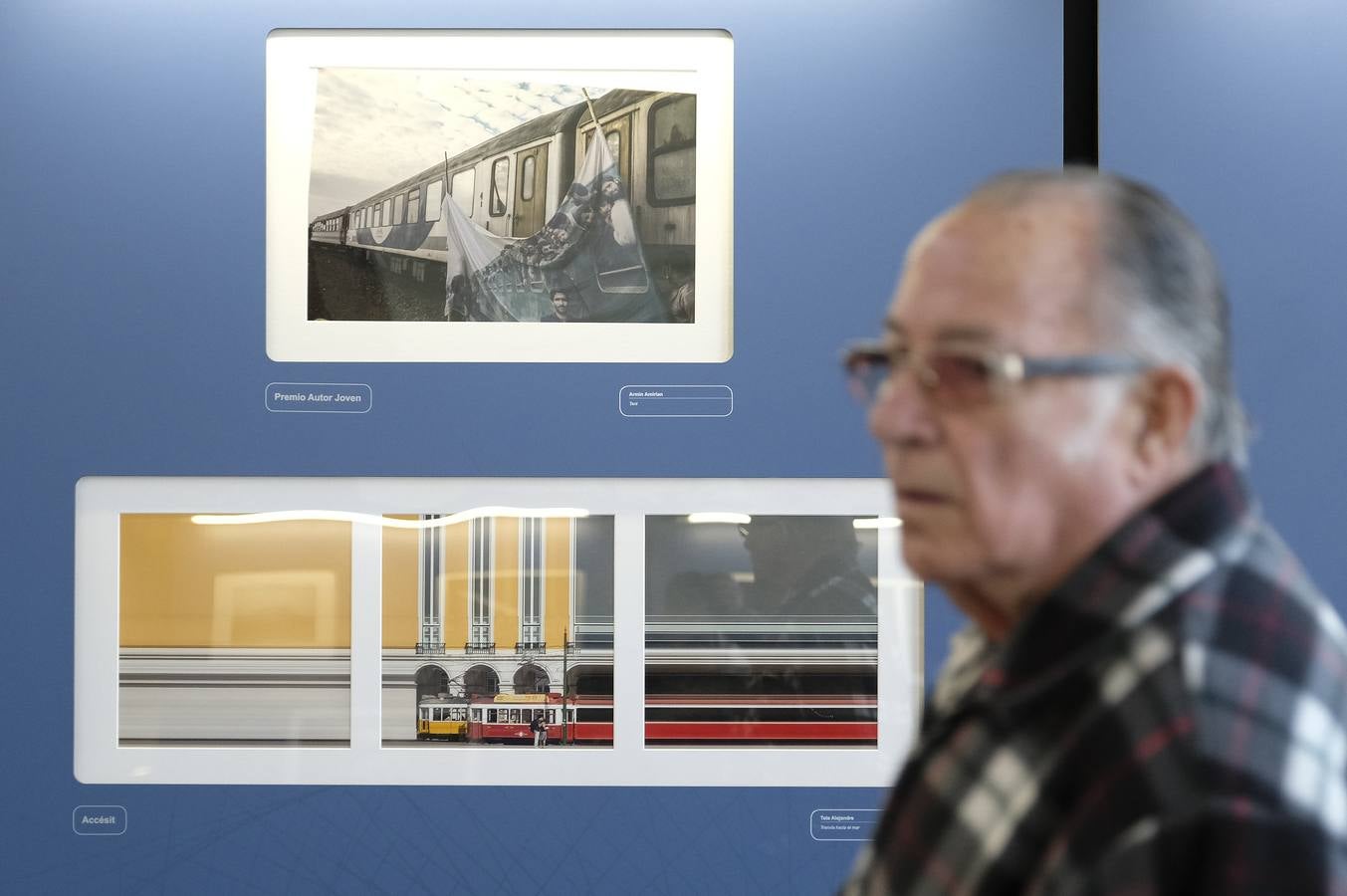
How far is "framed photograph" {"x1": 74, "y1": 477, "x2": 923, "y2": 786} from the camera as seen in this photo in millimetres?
1620

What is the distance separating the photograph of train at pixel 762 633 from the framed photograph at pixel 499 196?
23cm

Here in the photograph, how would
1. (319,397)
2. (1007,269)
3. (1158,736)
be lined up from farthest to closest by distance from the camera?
(319,397)
(1007,269)
(1158,736)

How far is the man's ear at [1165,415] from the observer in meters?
0.62

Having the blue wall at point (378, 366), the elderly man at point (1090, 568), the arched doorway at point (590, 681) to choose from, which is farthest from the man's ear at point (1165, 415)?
the arched doorway at point (590, 681)

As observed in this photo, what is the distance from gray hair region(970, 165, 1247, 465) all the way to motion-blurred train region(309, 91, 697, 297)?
1005 mm

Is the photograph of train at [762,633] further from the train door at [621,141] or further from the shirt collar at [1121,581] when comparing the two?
the shirt collar at [1121,581]

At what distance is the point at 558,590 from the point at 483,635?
103 millimetres

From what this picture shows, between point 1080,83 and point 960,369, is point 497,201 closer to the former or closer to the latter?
point 1080,83

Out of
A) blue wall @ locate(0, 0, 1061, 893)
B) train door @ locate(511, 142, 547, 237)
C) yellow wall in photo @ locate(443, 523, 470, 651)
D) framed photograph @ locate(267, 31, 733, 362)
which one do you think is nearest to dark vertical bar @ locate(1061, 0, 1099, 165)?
blue wall @ locate(0, 0, 1061, 893)

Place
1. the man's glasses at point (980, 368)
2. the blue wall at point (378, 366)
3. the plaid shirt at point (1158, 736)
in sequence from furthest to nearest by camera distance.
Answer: the blue wall at point (378, 366) < the man's glasses at point (980, 368) < the plaid shirt at point (1158, 736)

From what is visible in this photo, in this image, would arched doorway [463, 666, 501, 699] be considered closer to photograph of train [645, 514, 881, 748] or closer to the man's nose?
photograph of train [645, 514, 881, 748]

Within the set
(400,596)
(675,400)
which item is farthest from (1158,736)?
(400,596)

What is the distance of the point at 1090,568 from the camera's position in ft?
1.95

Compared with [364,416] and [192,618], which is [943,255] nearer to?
[364,416]
